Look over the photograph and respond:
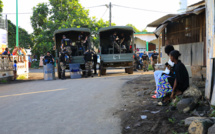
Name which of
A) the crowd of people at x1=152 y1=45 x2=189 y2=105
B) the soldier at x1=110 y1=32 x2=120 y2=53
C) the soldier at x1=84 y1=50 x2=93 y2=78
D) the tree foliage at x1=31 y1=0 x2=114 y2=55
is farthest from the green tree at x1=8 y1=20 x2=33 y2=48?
the crowd of people at x1=152 y1=45 x2=189 y2=105

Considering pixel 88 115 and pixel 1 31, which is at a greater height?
pixel 1 31

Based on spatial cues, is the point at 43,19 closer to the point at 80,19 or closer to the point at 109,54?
the point at 80,19

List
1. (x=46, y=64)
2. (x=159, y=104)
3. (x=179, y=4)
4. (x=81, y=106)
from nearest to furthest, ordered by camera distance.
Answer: (x=159, y=104), (x=81, y=106), (x=46, y=64), (x=179, y=4)

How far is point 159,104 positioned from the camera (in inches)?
245

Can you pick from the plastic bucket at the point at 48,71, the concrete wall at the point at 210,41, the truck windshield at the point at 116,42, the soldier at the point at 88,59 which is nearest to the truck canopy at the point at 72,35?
the truck windshield at the point at 116,42

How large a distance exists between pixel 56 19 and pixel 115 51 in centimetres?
1839

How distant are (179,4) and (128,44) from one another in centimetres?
1080

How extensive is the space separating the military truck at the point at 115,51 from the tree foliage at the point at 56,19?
47.7 ft

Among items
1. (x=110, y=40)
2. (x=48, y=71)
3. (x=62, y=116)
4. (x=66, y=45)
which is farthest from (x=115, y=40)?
(x=62, y=116)

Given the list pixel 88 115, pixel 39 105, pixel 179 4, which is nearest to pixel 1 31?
pixel 179 4

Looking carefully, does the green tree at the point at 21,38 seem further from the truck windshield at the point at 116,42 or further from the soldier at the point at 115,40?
the soldier at the point at 115,40

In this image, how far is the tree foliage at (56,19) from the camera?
108 feet

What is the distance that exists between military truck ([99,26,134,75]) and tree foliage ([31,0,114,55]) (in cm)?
1453

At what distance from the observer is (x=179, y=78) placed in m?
5.95
